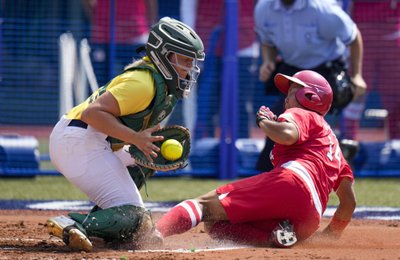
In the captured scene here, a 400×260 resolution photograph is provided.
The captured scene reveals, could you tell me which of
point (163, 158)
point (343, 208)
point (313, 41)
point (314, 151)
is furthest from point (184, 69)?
point (313, 41)

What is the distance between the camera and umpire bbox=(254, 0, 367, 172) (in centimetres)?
909

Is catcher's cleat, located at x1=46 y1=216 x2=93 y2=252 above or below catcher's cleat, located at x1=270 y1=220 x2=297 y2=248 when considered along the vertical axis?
above

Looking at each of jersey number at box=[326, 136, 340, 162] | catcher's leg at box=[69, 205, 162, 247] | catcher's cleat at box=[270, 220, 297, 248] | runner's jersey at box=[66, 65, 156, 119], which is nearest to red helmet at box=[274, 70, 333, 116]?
jersey number at box=[326, 136, 340, 162]

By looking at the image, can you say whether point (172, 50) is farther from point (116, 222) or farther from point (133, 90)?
point (116, 222)

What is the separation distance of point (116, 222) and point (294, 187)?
113cm

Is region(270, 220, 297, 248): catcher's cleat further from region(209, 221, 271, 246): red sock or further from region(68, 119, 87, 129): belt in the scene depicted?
region(68, 119, 87, 129): belt

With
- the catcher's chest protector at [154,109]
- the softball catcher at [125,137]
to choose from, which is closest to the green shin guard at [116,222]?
the softball catcher at [125,137]

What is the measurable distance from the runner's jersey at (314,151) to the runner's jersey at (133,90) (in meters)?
0.86

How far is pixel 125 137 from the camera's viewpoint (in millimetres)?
5660

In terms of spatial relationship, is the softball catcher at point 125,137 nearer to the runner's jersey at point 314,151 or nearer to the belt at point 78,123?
the belt at point 78,123

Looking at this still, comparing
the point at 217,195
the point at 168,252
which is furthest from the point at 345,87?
the point at 168,252

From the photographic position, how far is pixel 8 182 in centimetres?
1092

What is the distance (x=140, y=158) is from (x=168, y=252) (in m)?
0.63

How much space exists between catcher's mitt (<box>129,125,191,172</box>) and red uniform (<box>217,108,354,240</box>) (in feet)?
1.12
